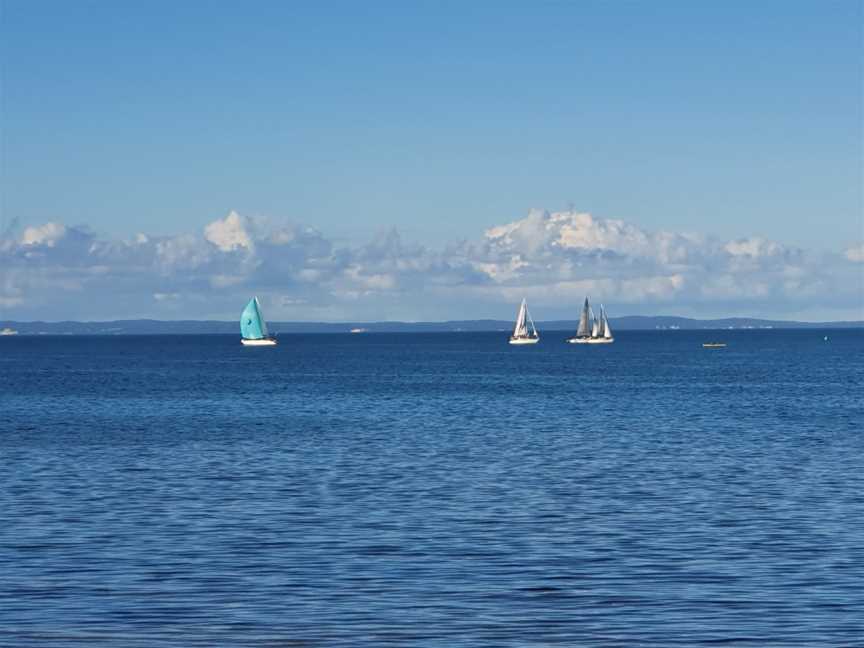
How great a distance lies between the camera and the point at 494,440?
6831 centimetres

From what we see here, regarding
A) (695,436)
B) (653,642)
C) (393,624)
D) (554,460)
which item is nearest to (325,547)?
(393,624)

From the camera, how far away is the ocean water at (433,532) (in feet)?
87.0

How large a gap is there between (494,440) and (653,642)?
43.5 m

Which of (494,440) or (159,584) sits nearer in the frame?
(159,584)

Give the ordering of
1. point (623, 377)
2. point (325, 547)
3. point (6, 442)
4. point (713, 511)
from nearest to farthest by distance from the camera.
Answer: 1. point (325, 547)
2. point (713, 511)
3. point (6, 442)
4. point (623, 377)

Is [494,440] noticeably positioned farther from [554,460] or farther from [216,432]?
[216,432]

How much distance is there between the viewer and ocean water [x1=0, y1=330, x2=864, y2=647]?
26531 millimetres

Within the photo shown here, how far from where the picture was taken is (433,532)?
37344 mm

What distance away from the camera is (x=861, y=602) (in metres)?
28.3

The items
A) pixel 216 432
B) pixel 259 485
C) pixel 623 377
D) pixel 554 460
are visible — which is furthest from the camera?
pixel 623 377

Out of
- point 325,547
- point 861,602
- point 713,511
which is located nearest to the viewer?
point 861,602

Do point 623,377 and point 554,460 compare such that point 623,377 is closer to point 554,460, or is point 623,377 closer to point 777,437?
point 777,437

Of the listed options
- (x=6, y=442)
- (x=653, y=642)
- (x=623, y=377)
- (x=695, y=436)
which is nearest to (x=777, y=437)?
(x=695, y=436)

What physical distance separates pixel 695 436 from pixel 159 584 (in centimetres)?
4466
